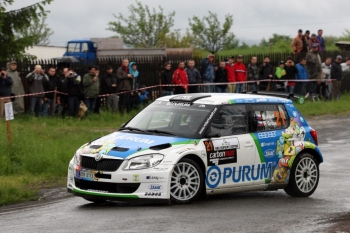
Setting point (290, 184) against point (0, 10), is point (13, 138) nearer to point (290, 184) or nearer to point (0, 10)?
point (290, 184)

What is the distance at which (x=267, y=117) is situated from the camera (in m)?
13.7

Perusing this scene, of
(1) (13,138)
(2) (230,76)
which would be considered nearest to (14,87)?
(1) (13,138)

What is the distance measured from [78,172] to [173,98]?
222cm

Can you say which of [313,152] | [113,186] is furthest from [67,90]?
[113,186]

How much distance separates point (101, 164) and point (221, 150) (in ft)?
6.15

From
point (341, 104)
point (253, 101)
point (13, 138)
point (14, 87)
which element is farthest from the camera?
point (341, 104)

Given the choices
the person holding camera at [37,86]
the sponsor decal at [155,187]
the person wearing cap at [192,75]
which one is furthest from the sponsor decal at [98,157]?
the person wearing cap at [192,75]

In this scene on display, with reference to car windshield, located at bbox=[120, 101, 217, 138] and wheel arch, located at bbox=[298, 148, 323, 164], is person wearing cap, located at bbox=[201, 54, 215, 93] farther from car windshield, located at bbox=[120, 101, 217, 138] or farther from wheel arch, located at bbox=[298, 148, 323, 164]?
car windshield, located at bbox=[120, 101, 217, 138]

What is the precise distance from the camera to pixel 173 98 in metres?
13.8

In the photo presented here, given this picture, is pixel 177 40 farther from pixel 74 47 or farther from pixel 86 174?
pixel 86 174

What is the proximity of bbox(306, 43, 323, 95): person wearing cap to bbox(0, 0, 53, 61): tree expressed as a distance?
11964 millimetres

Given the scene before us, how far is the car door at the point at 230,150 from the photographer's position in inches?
501

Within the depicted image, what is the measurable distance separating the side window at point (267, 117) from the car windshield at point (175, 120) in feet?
2.33

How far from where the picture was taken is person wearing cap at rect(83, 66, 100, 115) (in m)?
25.1
